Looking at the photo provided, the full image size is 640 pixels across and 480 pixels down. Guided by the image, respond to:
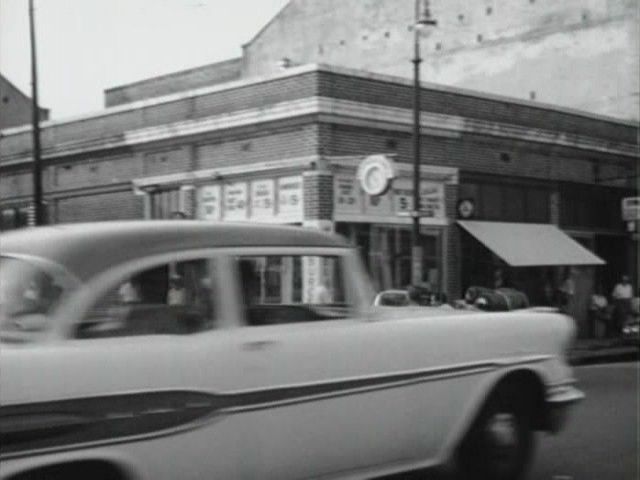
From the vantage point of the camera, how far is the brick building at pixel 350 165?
16.9m

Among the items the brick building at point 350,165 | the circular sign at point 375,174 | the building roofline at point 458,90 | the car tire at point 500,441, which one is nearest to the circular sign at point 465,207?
the brick building at point 350,165

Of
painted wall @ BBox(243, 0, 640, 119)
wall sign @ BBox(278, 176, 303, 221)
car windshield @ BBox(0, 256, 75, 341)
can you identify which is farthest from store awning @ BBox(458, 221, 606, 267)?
car windshield @ BBox(0, 256, 75, 341)

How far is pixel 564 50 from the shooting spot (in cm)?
2653

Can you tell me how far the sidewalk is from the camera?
16500 millimetres

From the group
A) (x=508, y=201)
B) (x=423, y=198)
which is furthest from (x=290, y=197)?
(x=508, y=201)

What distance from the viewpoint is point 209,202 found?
61.4 feet

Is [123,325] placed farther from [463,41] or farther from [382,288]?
[463,41]

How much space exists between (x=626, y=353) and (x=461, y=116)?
5.69 m

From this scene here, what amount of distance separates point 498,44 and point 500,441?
23715 millimetres

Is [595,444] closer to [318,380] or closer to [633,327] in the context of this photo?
[318,380]

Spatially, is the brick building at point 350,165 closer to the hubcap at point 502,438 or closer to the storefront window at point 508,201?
the storefront window at point 508,201

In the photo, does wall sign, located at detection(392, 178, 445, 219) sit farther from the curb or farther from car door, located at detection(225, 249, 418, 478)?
car door, located at detection(225, 249, 418, 478)

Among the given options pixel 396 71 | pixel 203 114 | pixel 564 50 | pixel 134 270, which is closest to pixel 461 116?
pixel 203 114

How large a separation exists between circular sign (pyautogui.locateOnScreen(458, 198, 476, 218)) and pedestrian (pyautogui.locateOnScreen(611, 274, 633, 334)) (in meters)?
4.96
